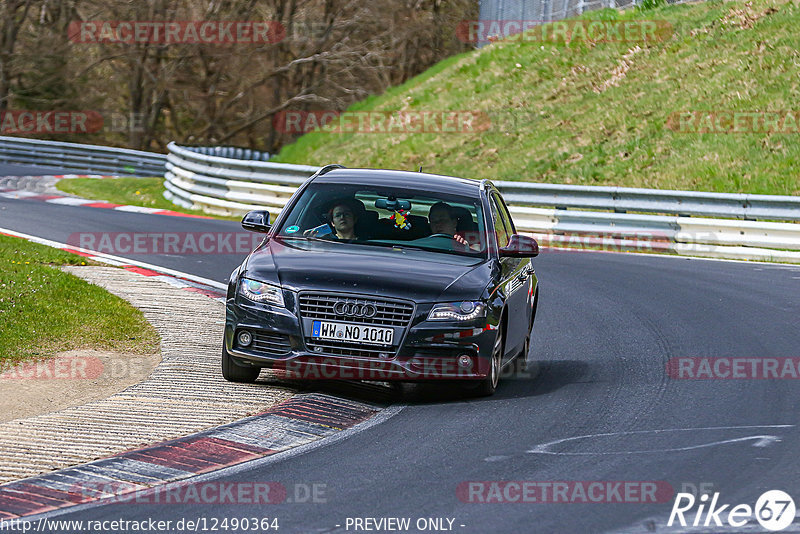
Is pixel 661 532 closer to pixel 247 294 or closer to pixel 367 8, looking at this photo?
pixel 247 294

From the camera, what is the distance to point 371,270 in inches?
340

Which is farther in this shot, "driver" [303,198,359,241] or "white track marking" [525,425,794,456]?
"driver" [303,198,359,241]

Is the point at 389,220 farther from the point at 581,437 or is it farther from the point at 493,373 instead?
the point at 581,437

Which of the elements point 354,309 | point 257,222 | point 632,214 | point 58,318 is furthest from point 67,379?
point 632,214

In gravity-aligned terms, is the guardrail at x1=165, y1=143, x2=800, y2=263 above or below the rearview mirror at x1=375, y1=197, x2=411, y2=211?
below

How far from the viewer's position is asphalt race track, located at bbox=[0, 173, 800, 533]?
587cm

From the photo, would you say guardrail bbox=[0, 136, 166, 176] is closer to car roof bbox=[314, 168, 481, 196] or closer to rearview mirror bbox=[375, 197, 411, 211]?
car roof bbox=[314, 168, 481, 196]

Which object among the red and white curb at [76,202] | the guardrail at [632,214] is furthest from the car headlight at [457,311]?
the red and white curb at [76,202]

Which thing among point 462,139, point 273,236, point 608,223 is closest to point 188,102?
point 462,139

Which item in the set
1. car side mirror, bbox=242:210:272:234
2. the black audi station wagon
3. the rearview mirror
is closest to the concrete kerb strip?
the black audi station wagon

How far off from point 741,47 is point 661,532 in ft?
90.0

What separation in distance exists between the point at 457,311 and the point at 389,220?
4.69 ft

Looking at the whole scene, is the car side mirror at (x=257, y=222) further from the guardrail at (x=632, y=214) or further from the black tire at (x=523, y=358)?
the guardrail at (x=632, y=214)

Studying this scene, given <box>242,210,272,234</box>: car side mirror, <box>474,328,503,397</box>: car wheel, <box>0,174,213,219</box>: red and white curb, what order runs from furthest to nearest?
<box>0,174,213,219</box>: red and white curb < <box>242,210,272,234</box>: car side mirror < <box>474,328,503,397</box>: car wheel
